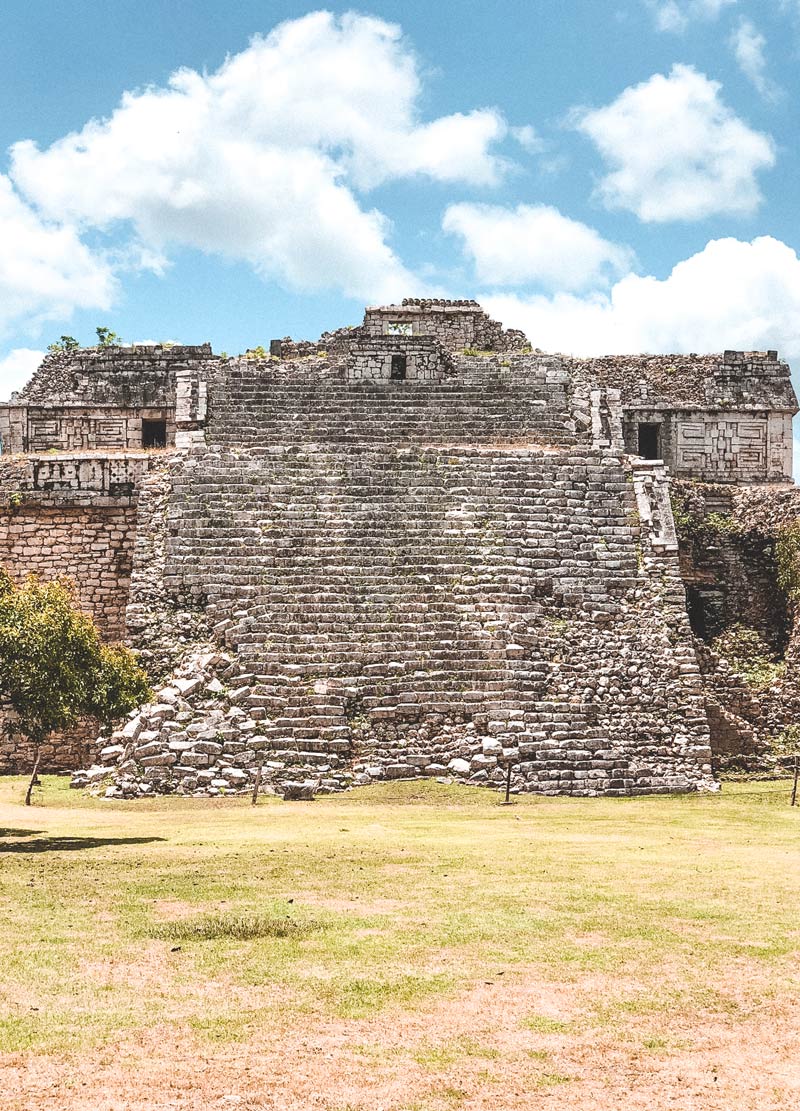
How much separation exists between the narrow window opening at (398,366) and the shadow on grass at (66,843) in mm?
14180

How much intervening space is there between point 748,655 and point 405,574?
5.98 metres

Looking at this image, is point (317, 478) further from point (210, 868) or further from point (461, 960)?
point (461, 960)

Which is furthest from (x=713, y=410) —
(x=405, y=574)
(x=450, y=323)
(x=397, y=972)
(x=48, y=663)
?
(x=397, y=972)

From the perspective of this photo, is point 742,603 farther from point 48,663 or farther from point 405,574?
point 48,663

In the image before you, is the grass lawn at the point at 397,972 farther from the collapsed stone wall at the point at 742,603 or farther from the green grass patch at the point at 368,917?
the collapsed stone wall at the point at 742,603

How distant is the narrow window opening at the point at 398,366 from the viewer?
76.8ft

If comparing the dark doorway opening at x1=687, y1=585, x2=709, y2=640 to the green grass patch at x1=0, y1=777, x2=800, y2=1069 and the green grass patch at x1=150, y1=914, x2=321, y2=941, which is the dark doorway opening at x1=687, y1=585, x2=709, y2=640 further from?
the green grass patch at x1=150, y1=914, x2=321, y2=941

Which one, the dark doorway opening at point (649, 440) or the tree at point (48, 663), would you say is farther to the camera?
the dark doorway opening at point (649, 440)

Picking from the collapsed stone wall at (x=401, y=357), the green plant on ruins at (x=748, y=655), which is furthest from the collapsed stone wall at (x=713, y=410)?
the green plant on ruins at (x=748, y=655)

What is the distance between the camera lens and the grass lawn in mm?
4891

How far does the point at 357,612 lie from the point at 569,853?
269 inches

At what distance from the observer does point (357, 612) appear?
53.6ft

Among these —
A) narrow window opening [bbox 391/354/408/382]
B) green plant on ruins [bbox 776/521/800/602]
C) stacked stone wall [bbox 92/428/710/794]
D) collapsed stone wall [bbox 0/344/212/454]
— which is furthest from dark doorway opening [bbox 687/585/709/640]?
collapsed stone wall [bbox 0/344/212/454]

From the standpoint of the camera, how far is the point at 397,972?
6.30 metres
